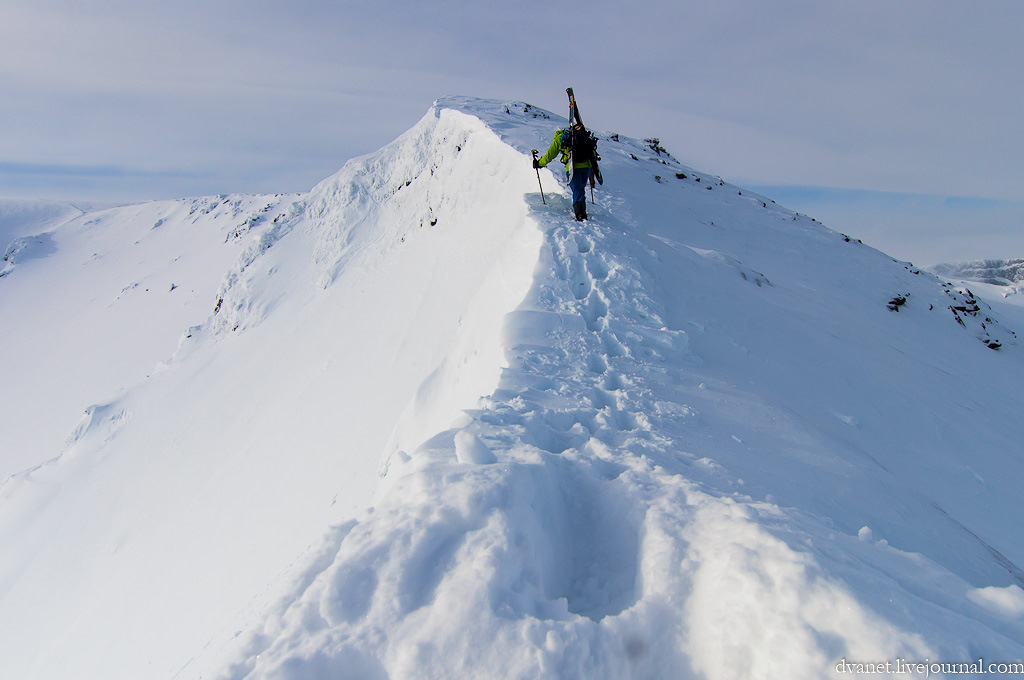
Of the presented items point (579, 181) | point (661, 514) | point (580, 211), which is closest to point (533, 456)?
point (661, 514)

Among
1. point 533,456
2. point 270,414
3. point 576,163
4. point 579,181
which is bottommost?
point 270,414

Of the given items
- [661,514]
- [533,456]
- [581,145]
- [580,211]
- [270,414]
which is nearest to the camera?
[661,514]

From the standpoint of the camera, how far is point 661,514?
3.39 m

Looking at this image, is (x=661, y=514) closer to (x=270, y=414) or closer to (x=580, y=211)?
(x=580, y=211)

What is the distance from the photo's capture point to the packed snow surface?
270 cm

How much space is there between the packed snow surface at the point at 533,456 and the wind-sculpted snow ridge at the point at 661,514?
→ 22 mm

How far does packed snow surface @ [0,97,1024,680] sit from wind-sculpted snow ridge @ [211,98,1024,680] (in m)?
0.02

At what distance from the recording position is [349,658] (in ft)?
8.48

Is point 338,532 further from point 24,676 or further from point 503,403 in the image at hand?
point 24,676

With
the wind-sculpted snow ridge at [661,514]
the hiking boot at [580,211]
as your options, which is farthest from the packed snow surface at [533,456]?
the hiking boot at [580,211]

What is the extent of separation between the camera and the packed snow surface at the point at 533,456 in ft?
8.84

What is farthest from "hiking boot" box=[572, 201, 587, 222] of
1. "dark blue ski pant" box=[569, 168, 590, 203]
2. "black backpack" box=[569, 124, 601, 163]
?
"black backpack" box=[569, 124, 601, 163]

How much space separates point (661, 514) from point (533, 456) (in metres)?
1.02

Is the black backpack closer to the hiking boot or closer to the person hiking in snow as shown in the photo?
the person hiking in snow
